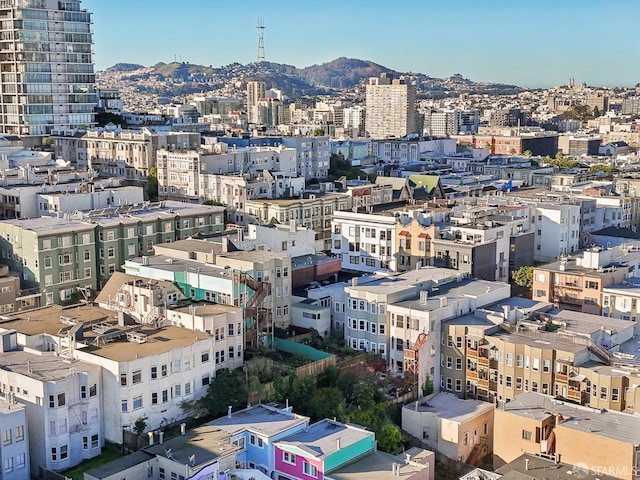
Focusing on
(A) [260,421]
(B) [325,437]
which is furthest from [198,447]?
(B) [325,437]

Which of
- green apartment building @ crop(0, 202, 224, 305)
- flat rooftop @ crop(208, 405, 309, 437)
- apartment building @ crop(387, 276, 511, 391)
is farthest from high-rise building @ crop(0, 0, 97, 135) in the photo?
flat rooftop @ crop(208, 405, 309, 437)

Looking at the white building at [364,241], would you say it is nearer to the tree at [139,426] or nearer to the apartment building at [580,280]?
the apartment building at [580,280]

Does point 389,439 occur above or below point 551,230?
below

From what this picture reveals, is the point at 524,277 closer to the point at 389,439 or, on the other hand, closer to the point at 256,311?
the point at 256,311

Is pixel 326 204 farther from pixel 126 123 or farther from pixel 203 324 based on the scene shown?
pixel 126 123

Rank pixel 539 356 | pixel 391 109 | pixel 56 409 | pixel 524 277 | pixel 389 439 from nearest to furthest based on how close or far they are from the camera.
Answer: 1. pixel 56 409
2. pixel 389 439
3. pixel 539 356
4. pixel 524 277
5. pixel 391 109

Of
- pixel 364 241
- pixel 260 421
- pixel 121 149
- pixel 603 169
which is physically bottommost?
pixel 260 421

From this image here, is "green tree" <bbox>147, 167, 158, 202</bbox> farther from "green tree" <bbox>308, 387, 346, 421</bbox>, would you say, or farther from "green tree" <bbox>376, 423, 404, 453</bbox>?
"green tree" <bbox>376, 423, 404, 453</bbox>
